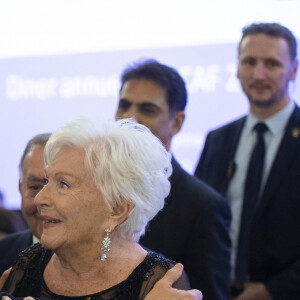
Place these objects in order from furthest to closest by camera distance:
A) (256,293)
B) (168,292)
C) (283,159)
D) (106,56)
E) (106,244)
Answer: (106,56)
(283,159)
(256,293)
(106,244)
(168,292)

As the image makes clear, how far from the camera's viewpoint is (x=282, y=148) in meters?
3.37

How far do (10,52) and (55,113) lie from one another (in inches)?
23.8

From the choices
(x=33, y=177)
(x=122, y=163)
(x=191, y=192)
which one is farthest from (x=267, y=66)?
(x=122, y=163)

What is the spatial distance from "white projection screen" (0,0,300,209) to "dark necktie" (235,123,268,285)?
3.04 ft

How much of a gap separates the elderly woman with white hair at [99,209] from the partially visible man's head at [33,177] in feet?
1.74

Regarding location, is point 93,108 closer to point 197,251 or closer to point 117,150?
point 197,251

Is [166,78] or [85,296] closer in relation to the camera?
[85,296]

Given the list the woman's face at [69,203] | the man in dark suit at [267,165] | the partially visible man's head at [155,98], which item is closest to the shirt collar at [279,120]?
the man in dark suit at [267,165]

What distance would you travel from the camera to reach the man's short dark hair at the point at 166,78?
3.16 meters

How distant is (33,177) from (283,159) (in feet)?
4.28

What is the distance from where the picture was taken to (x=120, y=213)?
7.08 feet

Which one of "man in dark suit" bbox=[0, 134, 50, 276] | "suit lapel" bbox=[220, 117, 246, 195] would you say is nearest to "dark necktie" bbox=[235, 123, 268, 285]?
"suit lapel" bbox=[220, 117, 246, 195]

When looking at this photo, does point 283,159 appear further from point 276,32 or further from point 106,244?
point 106,244

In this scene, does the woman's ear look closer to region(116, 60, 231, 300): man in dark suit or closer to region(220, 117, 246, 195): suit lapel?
region(116, 60, 231, 300): man in dark suit
